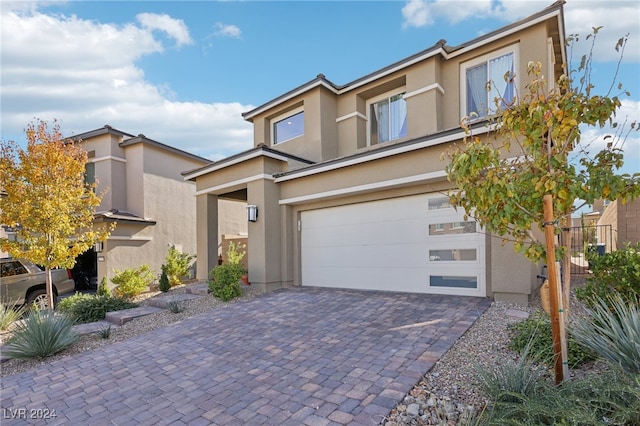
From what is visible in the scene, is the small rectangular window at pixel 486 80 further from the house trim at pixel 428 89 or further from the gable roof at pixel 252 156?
the gable roof at pixel 252 156

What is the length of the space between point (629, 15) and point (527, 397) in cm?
627

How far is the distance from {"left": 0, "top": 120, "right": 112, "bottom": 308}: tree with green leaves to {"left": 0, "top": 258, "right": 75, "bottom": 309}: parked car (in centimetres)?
Answer: 162

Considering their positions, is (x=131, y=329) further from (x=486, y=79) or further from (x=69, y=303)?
(x=486, y=79)

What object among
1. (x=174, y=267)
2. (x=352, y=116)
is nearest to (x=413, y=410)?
(x=352, y=116)

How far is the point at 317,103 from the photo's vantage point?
11.6 m

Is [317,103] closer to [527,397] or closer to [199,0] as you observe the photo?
[199,0]

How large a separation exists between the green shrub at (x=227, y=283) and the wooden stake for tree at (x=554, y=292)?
738 centimetres

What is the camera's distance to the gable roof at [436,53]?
8.05 meters

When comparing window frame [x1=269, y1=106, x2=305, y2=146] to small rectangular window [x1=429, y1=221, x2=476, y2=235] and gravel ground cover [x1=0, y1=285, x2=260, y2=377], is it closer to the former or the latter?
gravel ground cover [x1=0, y1=285, x2=260, y2=377]

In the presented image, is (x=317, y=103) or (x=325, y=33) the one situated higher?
(x=325, y=33)

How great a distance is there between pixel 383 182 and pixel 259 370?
5261mm

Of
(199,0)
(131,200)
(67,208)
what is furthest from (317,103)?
(131,200)

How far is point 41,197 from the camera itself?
812 cm

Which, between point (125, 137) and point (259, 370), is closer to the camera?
point (259, 370)
